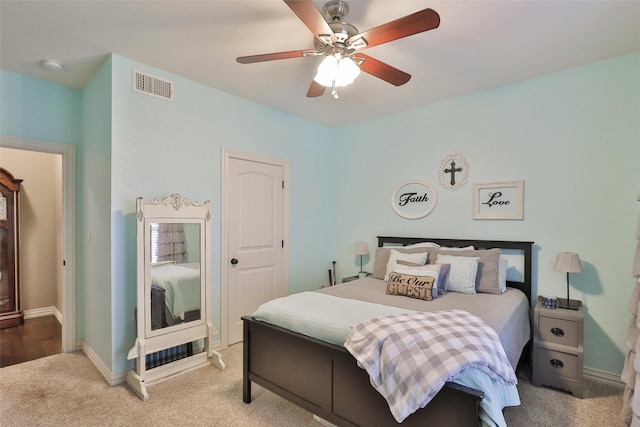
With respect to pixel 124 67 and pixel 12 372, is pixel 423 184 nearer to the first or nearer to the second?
pixel 124 67

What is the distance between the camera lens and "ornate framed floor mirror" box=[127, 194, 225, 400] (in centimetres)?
253

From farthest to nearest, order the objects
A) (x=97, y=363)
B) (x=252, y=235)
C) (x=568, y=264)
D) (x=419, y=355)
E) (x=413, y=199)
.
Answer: (x=413, y=199), (x=252, y=235), (x=97, y=363), (x=568, y=264), (x=419, y=355)

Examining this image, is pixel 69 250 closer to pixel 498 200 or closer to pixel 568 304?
pixel 498 200

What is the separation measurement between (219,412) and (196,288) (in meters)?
1.06

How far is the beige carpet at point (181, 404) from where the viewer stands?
83.0 inches

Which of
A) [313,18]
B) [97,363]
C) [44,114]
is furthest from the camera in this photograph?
[44,114]

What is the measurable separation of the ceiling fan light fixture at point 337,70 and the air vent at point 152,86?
62.6 inches

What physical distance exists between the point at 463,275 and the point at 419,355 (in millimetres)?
1515

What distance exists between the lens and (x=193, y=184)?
3.05 metres

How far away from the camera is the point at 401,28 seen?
1.65 metres

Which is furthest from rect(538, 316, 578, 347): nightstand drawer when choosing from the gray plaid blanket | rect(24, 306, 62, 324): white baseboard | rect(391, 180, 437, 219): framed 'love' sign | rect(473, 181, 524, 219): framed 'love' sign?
rect(24, 306, 62, 324): white baseboard

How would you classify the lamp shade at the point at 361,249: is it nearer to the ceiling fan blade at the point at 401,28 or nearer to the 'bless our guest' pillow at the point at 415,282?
the 'bless our guest' pillow at the point at 415,282

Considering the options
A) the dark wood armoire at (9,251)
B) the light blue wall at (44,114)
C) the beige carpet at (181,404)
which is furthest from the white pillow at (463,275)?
the dark wood armoire at (9,251)

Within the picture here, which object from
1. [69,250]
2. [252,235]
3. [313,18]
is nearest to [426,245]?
[252,235]
